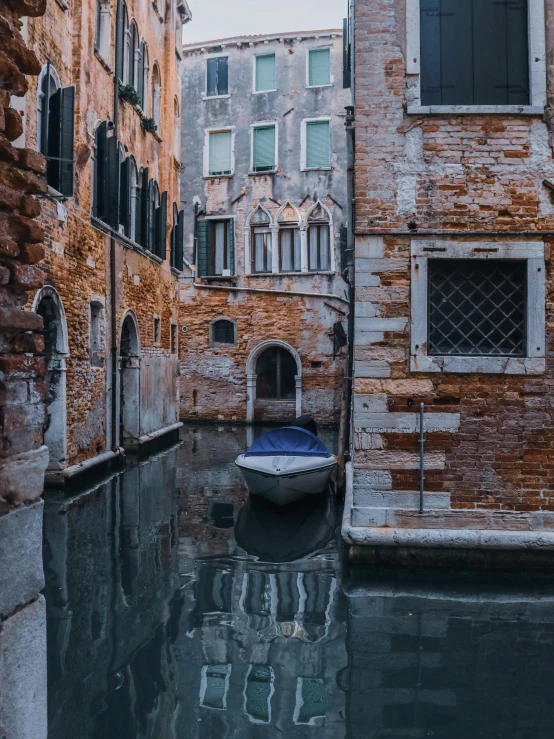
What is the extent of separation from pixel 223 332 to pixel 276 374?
1876 millimetres

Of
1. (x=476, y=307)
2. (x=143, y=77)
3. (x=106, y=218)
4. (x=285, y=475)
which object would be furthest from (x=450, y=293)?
(x=143, y=77)

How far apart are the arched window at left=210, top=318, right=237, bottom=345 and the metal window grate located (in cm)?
1434

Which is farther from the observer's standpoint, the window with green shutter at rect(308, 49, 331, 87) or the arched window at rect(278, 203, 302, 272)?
the window with green shutter at rect(308, 49, 331, 87)

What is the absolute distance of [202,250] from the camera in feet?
67.6

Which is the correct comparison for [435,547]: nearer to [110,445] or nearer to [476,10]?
[476,10]

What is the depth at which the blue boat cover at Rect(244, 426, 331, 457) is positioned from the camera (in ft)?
30.5

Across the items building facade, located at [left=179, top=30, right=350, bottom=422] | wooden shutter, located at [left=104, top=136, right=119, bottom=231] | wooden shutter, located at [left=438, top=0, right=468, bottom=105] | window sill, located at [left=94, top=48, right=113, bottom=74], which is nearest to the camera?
wooden shutter, located at [left=438, top=0, right=468, bottom=105]

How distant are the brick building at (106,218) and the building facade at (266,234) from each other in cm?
384

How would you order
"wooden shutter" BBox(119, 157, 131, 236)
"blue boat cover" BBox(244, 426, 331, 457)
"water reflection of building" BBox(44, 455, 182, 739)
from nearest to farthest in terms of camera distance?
"water reflection of building" BBox(44, 455, 182, 739) → "blue boat cover" BBox(244, 426, 331, 457) → "wooden shutter" BBox(119, 157, 131, 236)

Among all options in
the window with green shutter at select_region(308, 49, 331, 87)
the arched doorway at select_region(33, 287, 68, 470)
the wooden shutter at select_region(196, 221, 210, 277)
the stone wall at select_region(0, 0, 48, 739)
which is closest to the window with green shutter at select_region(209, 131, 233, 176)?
the wooden shutter at select_region(196, 221, 210, 277)

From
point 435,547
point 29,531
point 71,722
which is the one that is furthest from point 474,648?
point 29,531

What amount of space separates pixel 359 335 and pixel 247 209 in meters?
15.0

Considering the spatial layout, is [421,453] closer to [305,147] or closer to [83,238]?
[83,238]

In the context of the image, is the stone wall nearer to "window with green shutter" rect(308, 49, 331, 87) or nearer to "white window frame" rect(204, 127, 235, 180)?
"white window frame" rect(204, 127, 235, 180)
